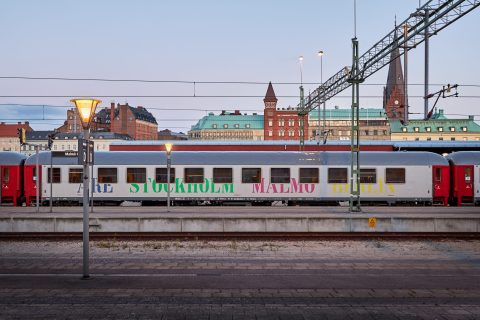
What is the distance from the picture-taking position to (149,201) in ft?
95.6

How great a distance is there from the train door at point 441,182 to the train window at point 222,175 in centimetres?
1232

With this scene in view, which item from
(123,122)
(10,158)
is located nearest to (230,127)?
(123,122)

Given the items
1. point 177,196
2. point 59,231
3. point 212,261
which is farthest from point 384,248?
point 177,196

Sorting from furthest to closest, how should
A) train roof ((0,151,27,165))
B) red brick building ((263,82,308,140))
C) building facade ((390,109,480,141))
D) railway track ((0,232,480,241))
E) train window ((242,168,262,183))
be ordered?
red brick building ((263,82,308,140)), building facade ((390,109,480,141)), train roof ((0,151,27,165)), train window ((242,168,262,183)), railway track ((0,232,480,241))

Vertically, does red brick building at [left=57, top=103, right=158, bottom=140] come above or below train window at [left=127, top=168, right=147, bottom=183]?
above

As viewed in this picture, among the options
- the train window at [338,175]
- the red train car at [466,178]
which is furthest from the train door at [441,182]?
the train window at [338,175]

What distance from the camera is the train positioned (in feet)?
93.5

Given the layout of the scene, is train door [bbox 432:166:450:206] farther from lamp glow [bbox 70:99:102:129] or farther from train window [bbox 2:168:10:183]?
train window [bbox 2:168:10:183]

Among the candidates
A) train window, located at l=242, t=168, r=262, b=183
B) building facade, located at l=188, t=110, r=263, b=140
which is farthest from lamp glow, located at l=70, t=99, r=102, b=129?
building facade, located at l=188, t=110, r=263, b=140

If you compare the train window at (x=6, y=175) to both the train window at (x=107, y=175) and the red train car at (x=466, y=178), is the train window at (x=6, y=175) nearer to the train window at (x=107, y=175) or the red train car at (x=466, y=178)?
the train window at (x=107, y=175)

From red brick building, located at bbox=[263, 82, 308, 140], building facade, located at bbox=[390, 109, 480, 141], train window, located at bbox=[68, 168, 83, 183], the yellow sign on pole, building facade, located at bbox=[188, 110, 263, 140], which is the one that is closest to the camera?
the yellow sign on pole

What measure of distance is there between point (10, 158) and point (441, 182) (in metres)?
26.9

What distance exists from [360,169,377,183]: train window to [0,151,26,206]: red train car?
21236mm

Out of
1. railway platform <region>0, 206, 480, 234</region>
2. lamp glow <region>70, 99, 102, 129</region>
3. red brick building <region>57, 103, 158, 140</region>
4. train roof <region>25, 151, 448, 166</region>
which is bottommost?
railway platform <region>0, 206, 480, 234</region>
